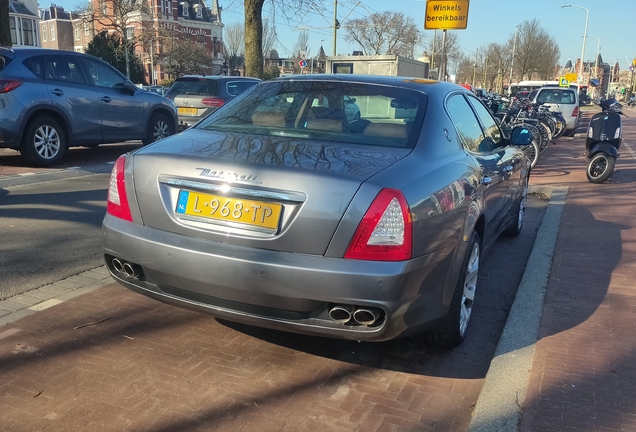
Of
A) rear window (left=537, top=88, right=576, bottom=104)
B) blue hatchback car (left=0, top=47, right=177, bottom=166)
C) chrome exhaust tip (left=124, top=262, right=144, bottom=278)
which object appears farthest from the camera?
rear window (left=537, top=88, right=576, bottom=104)

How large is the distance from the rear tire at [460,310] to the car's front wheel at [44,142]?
7.42 metres

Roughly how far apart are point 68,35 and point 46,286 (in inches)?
3792

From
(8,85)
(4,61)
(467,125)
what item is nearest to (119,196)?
(467,125)

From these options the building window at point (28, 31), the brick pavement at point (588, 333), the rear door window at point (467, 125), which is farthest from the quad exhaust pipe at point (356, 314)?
the building window at point (28, 31)

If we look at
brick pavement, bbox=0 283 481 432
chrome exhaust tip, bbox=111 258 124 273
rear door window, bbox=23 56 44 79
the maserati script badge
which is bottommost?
brick pavement, bbox=0 283 481 432

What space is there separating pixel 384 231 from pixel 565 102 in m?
20.6

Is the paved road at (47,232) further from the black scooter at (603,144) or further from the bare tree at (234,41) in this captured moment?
the bare tree at (234,41)

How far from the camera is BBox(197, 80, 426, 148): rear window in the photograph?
3443 mm

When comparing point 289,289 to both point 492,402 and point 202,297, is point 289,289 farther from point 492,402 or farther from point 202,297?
point 492,402

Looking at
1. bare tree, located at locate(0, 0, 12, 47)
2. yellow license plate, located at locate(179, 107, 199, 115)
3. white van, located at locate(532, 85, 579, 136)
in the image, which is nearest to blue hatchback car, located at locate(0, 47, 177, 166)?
yellow license plate, located at locate(179, 107, 199, 115)

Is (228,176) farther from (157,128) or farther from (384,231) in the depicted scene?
(157,128)

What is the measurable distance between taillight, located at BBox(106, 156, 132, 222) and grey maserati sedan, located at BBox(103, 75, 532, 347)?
1 cm

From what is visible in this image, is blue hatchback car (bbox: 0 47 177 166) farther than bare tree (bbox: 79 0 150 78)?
No

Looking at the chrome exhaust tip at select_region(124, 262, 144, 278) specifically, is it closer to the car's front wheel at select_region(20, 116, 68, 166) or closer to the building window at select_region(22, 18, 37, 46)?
the car's front wheel at select_region(20, 116, 68, 166)
